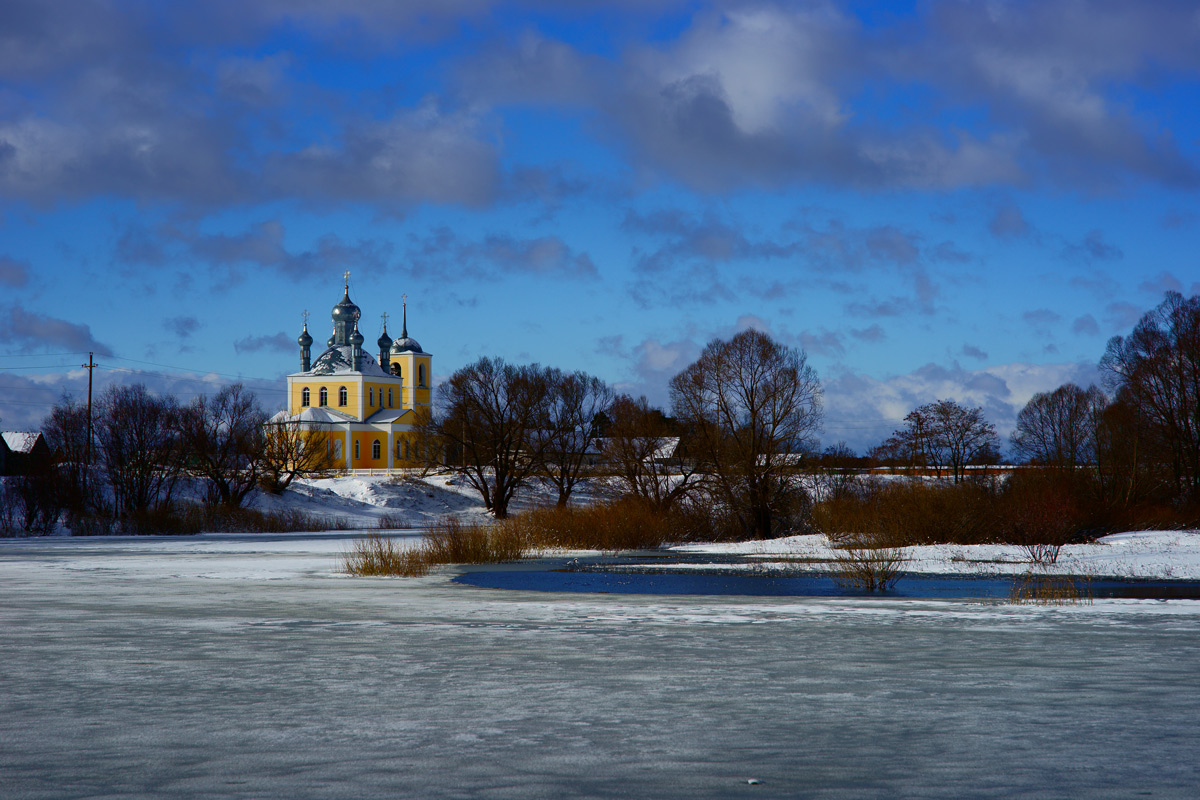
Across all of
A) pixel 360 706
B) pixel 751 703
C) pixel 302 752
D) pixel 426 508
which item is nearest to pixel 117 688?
pixel 360 706

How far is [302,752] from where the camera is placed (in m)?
7.46

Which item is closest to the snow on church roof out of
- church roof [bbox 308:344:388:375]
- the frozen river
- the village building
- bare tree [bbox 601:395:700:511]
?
the village building

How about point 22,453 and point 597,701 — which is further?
point 22,453

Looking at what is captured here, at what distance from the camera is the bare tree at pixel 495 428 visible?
7494 centimetres

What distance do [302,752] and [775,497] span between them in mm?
37956

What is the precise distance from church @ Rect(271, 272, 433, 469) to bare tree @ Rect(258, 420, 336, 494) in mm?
16435

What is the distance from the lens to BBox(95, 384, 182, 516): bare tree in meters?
60.3

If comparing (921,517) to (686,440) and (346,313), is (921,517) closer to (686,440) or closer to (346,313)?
(686,440)

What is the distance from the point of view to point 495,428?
2977 inches

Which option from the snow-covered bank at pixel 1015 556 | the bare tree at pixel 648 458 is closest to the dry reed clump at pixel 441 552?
the snow-covered bank at pixel 1015 556

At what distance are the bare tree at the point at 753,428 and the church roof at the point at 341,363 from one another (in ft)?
251

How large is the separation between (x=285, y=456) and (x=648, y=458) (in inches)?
Answer: 1216

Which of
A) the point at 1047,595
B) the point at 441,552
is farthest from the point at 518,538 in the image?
the point at 1047,595

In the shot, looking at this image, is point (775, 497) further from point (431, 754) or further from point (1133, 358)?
point (431, 754)
